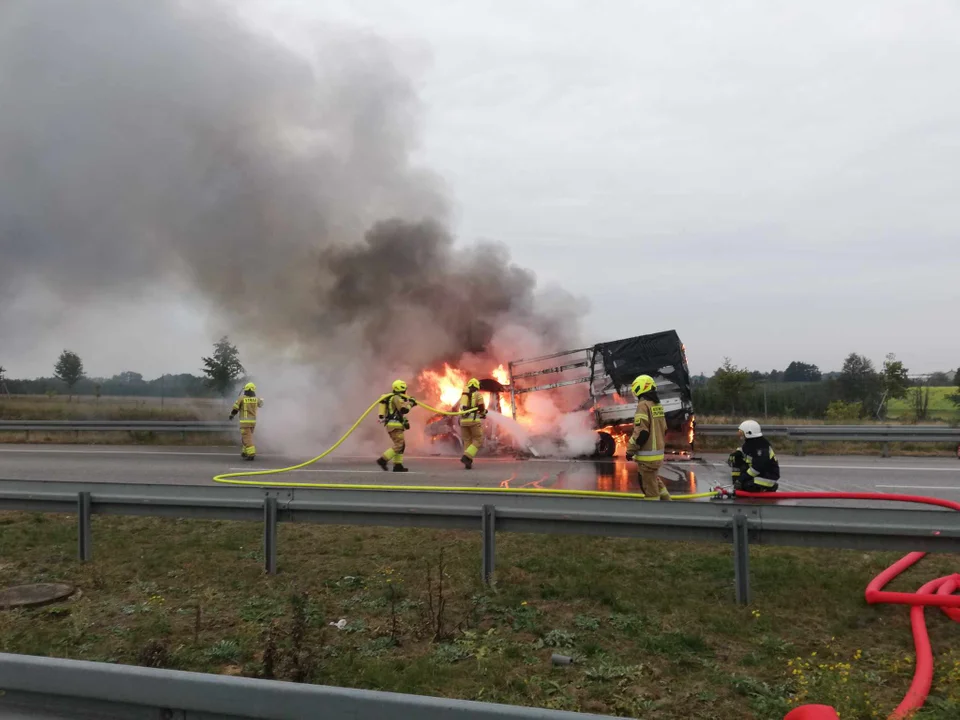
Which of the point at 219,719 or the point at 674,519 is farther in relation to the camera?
the point at 674,519

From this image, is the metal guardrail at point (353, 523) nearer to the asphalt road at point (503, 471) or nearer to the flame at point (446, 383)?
the asphalt road at point (503, 471)

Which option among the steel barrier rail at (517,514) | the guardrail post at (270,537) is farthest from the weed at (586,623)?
the guardrail post at (270,537)

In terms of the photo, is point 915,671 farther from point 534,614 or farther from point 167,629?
point 167,629

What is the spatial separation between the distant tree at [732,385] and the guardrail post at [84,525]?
73.5 feet

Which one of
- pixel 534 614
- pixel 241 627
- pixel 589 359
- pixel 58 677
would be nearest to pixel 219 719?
pixel 58 677

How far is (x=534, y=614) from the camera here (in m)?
4.54

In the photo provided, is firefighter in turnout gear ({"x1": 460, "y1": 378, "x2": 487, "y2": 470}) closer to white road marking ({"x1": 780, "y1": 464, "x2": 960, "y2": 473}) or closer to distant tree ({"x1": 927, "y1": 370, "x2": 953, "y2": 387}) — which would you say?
white road marking ({"x1": 780, "y1": 464, "x2": 960, "y2": 473})

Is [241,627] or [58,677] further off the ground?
[58,677]

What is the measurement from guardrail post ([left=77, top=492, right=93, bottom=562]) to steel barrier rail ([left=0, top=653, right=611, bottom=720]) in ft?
12.0

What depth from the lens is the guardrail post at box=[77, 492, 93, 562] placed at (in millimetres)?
5895

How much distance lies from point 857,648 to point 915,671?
1.44ft

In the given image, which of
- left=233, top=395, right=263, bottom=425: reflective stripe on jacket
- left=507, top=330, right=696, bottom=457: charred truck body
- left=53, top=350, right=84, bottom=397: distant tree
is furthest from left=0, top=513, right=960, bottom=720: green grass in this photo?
left=53, top=350, right=84, bottom=397: distant tree

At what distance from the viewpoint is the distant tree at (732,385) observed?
24.3 meters

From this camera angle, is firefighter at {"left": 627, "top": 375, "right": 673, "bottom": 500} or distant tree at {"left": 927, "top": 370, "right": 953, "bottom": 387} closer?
firefighter at {"left": 627, "top": 375, "right": 673, "bottom": 500}
